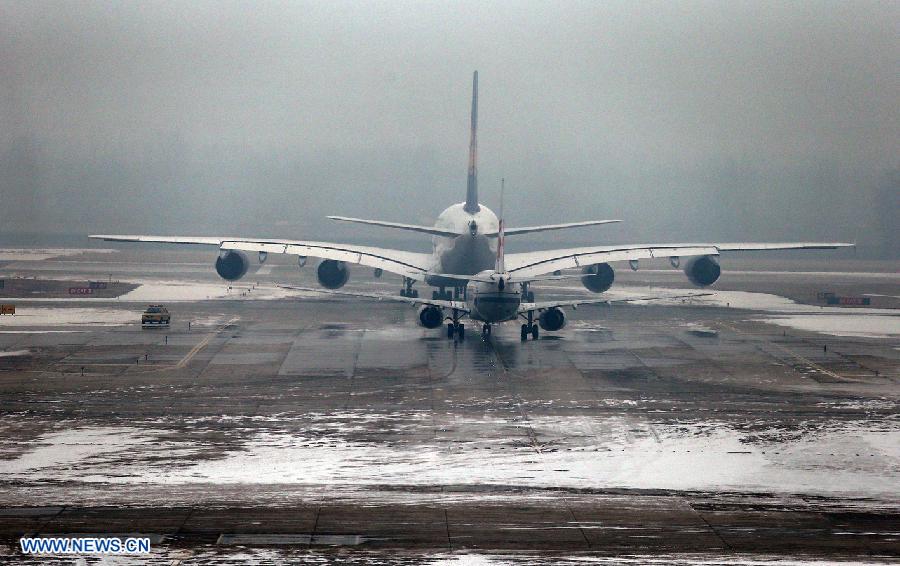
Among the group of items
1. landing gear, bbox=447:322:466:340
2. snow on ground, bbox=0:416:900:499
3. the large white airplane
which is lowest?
landing gear, bbox=447:322:466:340

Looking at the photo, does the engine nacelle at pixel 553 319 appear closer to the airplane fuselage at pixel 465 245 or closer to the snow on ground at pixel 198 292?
the airplane fuselage at pixel 465 245

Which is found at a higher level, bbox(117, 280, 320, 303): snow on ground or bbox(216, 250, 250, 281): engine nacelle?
bbox(216, 250, 250, 281): engine nacelle

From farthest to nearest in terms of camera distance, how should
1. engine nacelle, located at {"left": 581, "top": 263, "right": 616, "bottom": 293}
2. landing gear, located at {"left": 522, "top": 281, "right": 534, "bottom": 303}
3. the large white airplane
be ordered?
engine nacelle, located at {"left": 581, "top": 263, "right": 616, "bottom": 293} < landing gear, located at {"left": 522, "top": 281, "right": 534, "bottom": 303} < the large white airplane

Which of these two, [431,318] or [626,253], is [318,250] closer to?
[431,318]

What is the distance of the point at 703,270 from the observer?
88250mm

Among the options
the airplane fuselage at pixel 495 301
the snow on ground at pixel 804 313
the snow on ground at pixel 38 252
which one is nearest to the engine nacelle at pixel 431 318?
the airplane fuselage at pixel 495 301

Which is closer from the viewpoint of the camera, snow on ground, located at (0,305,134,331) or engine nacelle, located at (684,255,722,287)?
snow on ground, located at (0,305,134,331)

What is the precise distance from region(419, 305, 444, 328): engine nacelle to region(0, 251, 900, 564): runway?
786mm

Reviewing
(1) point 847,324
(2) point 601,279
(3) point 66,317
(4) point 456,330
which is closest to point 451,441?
(4) point 456,330

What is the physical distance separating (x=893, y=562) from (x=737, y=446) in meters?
12.9

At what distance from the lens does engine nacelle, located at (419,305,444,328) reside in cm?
6831

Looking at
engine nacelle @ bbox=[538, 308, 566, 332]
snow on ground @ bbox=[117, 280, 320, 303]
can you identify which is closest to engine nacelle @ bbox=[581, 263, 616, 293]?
snow on ground @ bbox=[117, 280, 320, 303]

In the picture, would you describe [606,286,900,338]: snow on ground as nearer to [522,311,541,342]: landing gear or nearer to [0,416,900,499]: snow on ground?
[522,311,541,342]: landing gear

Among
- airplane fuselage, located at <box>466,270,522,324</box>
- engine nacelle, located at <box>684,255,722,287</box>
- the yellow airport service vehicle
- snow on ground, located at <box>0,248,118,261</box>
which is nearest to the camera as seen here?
airplane fuselage, located at <box>466,270,522,324</box>
